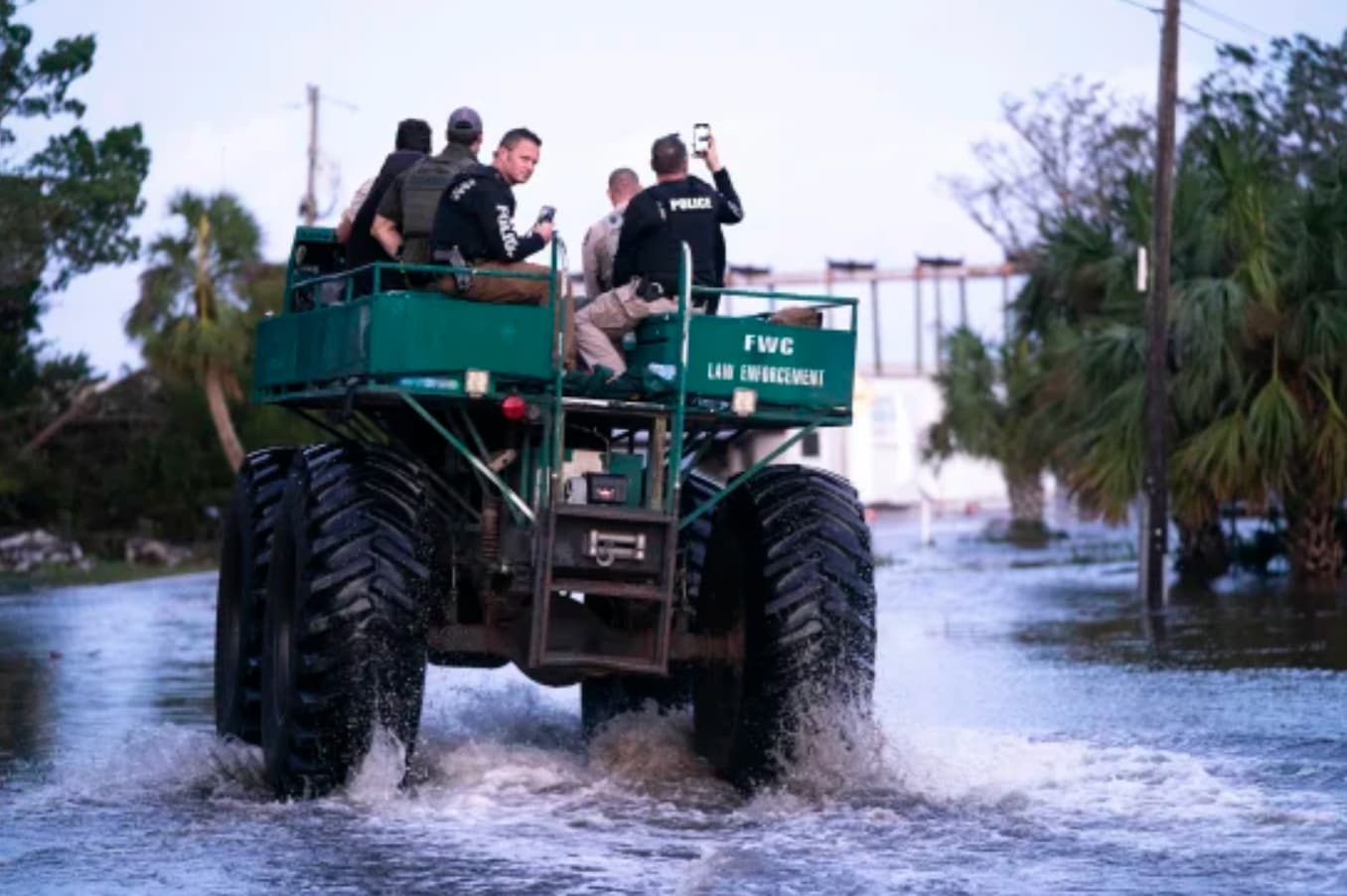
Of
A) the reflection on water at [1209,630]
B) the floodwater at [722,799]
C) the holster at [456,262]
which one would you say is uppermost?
the holster at [456,262]

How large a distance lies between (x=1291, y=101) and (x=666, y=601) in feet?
131

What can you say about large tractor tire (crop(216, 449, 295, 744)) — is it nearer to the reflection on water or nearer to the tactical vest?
the tactical vest

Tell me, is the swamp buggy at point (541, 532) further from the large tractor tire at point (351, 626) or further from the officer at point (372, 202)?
the officer at point (372, 202)

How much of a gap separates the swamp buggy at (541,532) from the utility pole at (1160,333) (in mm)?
Result: 16104

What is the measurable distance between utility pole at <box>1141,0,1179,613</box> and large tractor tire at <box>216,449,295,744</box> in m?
15.8

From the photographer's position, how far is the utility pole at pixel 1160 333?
91.1 feet

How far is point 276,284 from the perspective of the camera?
54250 mm

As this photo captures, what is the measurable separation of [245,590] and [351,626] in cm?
187

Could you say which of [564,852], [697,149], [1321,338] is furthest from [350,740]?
[1321,338]

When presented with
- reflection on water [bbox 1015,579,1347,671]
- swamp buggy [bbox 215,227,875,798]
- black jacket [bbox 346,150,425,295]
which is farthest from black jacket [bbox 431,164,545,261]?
reflection on water [bbox 1015,579,1347,671]

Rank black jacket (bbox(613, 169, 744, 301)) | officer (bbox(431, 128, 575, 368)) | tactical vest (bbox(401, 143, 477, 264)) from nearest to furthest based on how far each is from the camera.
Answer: officer (bbox(431, 128, 575, 368)) → black jacket (bbox(613, 169, 744, 301)) → tactical vest (bbox(401, 143, 477, 264))

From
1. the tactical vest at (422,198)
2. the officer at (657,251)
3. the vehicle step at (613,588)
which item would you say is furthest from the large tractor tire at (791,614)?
the tactical vest at (422,198)

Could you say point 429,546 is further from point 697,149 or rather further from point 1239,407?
point 1239,407

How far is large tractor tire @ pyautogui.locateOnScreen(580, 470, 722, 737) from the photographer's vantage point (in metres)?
12.7
